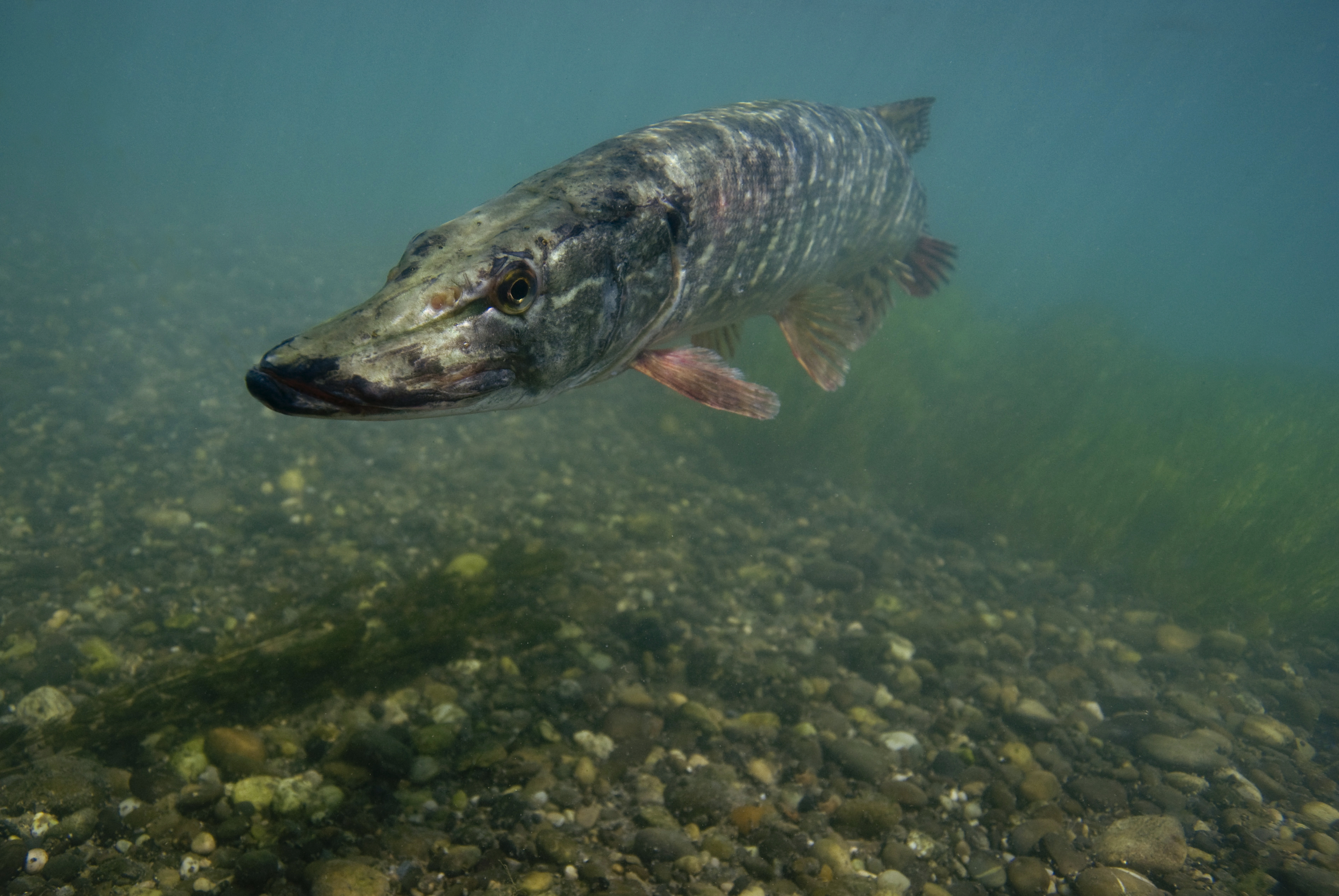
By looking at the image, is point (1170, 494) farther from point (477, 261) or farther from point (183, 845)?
point (183, 845)

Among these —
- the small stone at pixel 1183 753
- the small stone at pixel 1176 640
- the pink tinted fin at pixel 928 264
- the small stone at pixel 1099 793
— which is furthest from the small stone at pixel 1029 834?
the pink tinted fin at pixel 928 264

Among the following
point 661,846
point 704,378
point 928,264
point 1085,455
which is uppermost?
point 928,264

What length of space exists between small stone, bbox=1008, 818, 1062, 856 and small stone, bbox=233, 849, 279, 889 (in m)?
3.56

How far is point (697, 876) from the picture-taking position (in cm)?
271

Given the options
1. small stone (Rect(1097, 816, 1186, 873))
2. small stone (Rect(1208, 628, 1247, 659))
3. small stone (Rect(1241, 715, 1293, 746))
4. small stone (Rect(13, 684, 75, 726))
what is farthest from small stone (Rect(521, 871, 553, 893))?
small stone (Rect(1208, 628, 1247, 659))

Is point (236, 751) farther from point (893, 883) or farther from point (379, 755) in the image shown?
point (893, 883)

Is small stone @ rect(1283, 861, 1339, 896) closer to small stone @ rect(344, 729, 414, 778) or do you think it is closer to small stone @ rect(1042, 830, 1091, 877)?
small stone @ rect(1042, 830, 1091, 877)

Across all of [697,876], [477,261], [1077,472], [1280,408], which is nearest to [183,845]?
[697,876]

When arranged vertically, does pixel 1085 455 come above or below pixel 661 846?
above

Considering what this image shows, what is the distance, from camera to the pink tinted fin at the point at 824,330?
3.90 metres

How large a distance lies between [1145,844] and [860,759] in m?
1.47

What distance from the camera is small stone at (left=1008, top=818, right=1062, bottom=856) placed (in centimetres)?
330

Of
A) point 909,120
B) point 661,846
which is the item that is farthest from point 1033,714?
point 909,120

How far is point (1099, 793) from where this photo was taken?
3.78 m
